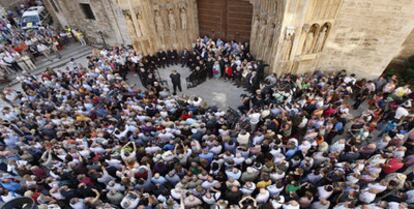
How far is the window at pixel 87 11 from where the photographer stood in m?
15.1

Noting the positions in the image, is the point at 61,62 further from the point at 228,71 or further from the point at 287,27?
the point at 287,27

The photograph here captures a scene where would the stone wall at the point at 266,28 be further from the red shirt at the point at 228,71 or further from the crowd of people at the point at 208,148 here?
the red shirt at the point at 228,71

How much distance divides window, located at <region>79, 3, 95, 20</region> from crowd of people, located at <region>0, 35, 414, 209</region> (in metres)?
5.65

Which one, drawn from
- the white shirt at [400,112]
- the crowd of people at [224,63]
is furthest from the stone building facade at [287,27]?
the white shirt at [400,112]

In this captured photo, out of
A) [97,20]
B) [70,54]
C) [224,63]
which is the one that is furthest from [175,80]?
[70,54]

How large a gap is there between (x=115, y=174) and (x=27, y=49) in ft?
41.6

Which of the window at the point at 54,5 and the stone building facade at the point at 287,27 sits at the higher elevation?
the window at the point at 54,5

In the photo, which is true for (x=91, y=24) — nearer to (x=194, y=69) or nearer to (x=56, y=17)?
(x=56, y=17)

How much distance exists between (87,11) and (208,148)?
12756 millimetres

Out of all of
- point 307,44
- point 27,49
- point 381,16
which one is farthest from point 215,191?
point 27,49

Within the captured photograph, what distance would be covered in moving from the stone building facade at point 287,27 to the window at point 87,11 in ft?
0.19

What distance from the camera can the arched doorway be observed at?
13.2m

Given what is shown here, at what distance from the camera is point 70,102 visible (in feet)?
34.1

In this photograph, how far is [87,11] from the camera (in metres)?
15.4
